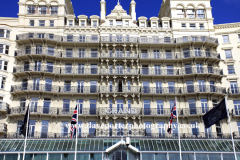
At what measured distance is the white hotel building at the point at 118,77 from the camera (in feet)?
123

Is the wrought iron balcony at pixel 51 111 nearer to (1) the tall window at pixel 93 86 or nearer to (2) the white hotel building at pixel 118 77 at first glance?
(2) the white hotel building at pixel 118 77

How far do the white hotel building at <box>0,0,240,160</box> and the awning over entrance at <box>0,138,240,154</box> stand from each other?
0.12 meters

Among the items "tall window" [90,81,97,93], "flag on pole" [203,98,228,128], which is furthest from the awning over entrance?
"tall window" [90,81,97,93]

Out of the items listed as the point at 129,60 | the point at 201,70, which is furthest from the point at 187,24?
the point at 129,60

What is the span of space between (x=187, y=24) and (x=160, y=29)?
4.60m

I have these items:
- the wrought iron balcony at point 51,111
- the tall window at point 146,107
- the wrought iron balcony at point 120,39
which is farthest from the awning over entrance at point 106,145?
the wrought iron balcony at point 120,39

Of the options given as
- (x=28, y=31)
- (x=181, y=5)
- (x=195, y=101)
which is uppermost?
(x=181, y=5)

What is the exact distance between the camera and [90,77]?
4172cm

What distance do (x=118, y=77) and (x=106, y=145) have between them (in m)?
10.8

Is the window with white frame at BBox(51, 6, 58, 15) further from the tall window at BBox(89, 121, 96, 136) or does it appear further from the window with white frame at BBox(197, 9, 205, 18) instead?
the window with white frame at BBox(197, 9, 205, 18)

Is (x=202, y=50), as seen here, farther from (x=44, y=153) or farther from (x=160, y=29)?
(x=44, y=153)

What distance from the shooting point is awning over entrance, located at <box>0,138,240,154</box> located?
1336 inches

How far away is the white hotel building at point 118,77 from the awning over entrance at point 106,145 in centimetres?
12

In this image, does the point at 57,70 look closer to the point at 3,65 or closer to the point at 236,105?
the point at 3,65
